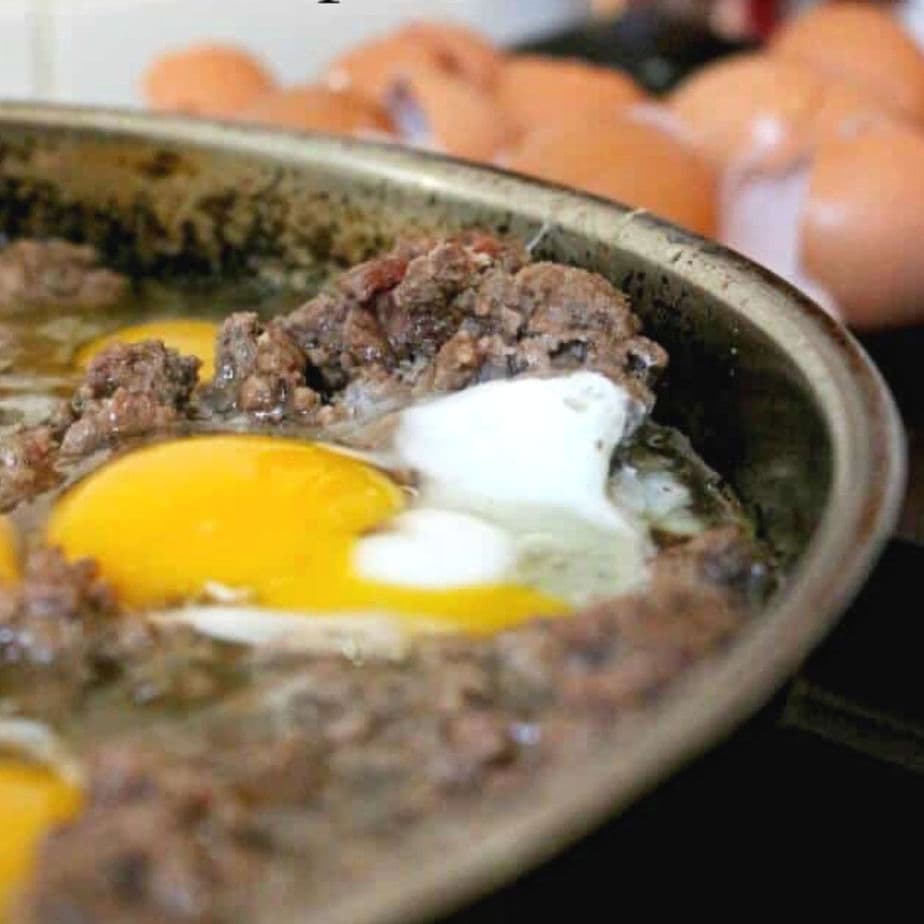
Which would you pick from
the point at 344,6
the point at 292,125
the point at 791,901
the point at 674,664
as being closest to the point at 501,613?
the point at 674,664

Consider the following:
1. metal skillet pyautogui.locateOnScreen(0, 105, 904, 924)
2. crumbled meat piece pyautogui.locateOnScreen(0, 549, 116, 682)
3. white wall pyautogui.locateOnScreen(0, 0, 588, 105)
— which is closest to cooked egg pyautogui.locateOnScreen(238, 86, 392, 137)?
white wall pyautogui.locateOnScreen(0, 0, 588, 105)

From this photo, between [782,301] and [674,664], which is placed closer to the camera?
[674,664]

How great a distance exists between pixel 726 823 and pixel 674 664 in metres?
0.28

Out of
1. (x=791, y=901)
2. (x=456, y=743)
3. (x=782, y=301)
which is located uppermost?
(x=782, y=301)

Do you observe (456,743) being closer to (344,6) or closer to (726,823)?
(726,823)

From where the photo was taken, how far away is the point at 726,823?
98cm

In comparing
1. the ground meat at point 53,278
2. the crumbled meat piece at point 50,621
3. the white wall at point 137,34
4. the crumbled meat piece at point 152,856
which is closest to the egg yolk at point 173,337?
the ground meat at point 53,278

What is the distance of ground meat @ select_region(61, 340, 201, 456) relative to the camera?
3.74 ft

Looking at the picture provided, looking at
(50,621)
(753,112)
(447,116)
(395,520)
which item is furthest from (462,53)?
(50,621)

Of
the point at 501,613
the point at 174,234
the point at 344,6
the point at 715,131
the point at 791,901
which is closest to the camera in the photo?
the point at 501,613

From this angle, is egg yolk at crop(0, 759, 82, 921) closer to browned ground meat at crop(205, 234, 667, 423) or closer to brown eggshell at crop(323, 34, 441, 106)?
browned ground meat at crop(205, 234, 667, 423)

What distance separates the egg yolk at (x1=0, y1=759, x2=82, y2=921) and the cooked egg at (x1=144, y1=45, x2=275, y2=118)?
1.55m

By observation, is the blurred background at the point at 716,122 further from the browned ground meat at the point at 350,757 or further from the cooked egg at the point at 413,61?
the browned ground meat at the point at 350,757

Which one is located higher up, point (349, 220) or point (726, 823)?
point (349, 220)
